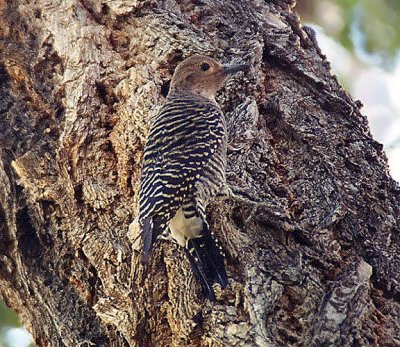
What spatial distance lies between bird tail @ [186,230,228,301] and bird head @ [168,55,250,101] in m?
1.00

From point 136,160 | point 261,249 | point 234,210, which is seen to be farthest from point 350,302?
point 136,160

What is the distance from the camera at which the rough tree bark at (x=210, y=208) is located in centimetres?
282

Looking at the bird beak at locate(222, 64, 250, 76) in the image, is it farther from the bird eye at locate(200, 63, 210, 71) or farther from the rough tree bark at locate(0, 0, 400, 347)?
the bird eye at locate(200, 63, 210, 71)

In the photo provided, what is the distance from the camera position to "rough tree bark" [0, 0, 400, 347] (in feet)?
9.25

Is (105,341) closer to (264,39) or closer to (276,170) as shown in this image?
(276,170)

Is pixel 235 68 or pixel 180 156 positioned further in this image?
pixel 235 68

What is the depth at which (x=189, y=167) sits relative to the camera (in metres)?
3.59

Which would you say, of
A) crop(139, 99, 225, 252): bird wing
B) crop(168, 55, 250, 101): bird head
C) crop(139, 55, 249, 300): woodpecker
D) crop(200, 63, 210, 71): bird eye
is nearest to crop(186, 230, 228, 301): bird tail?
crop(139, 55, 249, 300): woodpecker

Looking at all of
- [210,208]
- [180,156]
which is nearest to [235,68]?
[180,156]

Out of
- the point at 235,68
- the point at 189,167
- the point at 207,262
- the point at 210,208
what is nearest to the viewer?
the point at 207,262

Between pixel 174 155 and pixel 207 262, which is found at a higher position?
pixel 174 155

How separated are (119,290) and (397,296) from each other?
1061 mm

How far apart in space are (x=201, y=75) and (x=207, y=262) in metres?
1.54

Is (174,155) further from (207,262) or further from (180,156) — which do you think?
(207,262)
